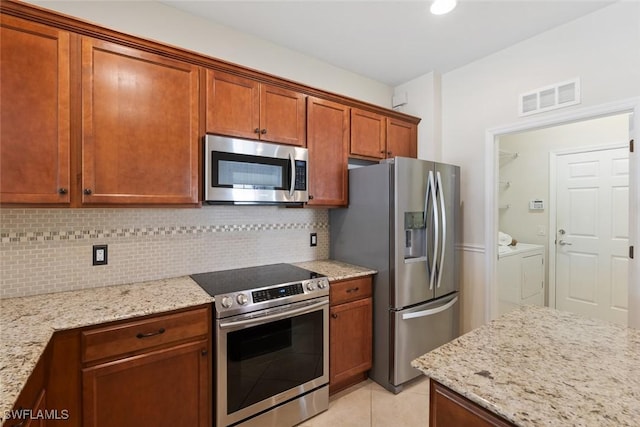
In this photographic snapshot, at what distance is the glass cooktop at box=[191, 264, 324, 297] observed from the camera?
1866 millimetres

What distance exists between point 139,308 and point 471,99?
3106 millimetres

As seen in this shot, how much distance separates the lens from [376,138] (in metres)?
2.81

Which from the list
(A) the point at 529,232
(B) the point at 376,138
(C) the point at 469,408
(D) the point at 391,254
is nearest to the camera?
(C) the point at 469,408

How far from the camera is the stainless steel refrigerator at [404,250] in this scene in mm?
2289

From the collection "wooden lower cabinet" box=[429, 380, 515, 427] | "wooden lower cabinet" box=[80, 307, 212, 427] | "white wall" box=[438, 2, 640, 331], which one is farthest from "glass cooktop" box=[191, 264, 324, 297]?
"white wall" box=[438, 2, 640, 331]

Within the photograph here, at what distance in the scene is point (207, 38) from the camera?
7.44 ft

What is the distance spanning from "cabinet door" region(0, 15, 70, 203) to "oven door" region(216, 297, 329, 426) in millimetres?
1139

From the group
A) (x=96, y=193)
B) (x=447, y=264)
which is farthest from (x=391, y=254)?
(x=96, y=193)

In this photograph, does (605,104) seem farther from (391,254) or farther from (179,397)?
(179,397)

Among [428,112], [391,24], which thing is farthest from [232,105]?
[428,112]

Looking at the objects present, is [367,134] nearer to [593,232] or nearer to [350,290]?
[350,290]

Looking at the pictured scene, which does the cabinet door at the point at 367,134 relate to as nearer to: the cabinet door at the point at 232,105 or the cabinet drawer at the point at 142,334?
the cabinet door at the point at 232,105

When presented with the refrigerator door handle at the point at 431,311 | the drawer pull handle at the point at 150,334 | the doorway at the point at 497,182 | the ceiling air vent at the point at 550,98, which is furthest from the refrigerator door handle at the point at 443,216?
the drawer pull handle at the point at 150,334

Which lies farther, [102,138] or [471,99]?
[471,99]
